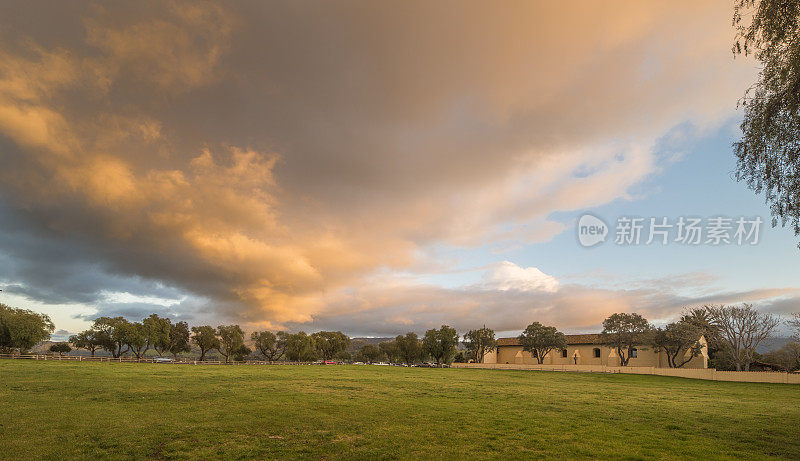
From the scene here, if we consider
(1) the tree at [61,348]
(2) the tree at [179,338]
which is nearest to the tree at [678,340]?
(2) the tree at [179,338]

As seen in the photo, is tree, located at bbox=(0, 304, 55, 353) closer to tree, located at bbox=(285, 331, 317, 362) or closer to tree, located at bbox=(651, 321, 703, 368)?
tree, located at bbox=(285, 331, 317, 362)

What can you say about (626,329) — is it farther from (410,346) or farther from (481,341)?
(410,346)

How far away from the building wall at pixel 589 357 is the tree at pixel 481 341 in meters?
12.4

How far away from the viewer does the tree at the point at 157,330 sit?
91688 mm

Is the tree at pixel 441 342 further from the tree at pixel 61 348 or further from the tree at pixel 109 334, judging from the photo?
the tree at pixel 61 348

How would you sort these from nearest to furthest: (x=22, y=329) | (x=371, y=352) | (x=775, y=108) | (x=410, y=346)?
(x=775, y=108) → (x=22, y=329) → (x=410, y=346) → (x=371, y=352)

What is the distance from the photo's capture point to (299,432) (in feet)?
49.4

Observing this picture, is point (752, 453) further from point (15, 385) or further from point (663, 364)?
point (663, 364)

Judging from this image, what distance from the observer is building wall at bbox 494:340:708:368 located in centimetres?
9544

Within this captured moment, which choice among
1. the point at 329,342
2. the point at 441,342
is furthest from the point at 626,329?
the point at 329,342

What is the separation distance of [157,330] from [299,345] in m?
39.0

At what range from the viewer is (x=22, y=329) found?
3002 inches

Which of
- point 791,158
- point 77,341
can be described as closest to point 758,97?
point 791,158

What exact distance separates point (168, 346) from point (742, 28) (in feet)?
415
